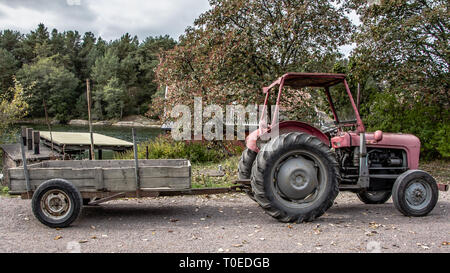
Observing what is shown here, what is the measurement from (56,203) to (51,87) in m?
66.6

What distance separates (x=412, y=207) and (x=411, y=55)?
6.65 m

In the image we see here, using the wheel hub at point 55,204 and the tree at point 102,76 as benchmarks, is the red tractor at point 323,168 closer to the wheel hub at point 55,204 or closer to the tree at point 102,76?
the wheel hub at point 55,204

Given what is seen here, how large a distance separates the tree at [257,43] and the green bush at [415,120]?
7.75 feet

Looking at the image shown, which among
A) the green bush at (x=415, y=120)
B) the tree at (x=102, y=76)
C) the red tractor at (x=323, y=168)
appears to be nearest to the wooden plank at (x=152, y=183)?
the red tractor at (x=323, y=168)

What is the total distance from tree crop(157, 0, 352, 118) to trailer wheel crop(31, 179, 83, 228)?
6962 millimetres

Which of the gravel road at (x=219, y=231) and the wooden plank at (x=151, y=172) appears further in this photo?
the wooden plank at (x=151, y=172)

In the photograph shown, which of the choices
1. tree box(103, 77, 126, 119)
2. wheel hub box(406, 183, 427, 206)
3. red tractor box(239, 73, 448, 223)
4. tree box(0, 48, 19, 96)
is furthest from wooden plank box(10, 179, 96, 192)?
tree box(0, 48, 19, 96)

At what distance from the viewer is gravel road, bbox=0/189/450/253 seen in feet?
14.6

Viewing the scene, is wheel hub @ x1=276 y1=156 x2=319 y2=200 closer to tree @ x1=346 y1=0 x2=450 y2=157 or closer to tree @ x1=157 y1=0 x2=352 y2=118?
tree @ x1=157 y1=0 x2=352 y2=118

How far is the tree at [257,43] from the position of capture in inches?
448

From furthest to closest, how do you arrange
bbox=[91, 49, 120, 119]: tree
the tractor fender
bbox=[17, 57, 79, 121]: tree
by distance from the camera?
bbox=[91, 49, 120, 119]: tree
bbox=[17, 57, 79, 121]: tree
the tractor fender

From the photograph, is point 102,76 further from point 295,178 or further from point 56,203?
point 295,178

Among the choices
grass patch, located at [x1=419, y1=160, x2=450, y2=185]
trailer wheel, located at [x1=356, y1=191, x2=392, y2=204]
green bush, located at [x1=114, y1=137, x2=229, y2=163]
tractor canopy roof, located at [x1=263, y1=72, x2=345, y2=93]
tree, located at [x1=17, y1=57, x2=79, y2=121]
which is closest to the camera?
tractor canopy roof, located at [x1=263, y1=72, x2=345, y2=93]

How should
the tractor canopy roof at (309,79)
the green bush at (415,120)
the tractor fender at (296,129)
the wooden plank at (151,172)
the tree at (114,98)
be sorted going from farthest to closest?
the tree at (114,98) → the green bush at (415,120) → the tractor fender at (296,129) → the tractor canopy roof at (309,79) → the wooden plank at (151,172)
